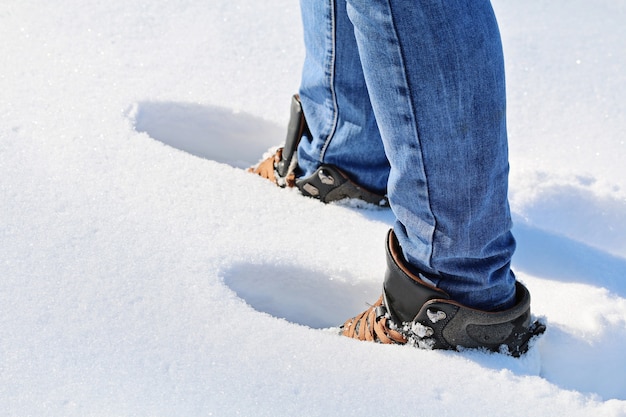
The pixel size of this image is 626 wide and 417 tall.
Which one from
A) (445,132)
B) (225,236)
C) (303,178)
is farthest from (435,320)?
(303,178)

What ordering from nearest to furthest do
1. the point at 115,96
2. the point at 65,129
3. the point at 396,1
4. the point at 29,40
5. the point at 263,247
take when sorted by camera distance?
the point at 396,1 < the point at 263,247 < the point at 65,129 < the point at 115,96 < the point at 29,40

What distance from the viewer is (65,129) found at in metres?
1.39

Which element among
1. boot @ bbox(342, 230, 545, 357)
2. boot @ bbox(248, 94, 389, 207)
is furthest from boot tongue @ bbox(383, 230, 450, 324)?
boot @ bbox(248, 94, 389, 207)

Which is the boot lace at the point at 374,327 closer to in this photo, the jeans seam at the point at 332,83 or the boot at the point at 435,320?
the boot at the point at 435,320

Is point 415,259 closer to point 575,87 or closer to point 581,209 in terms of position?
point 581,209

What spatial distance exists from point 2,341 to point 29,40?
106cm

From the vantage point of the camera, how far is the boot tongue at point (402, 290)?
974 millimetres

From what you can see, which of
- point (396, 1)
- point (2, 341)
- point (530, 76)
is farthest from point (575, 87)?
point (2, 341)

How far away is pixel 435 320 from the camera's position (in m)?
0.98

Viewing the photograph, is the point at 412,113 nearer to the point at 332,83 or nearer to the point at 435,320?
the point at 435,320

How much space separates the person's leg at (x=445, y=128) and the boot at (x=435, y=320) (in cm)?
2

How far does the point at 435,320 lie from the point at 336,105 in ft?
1.61

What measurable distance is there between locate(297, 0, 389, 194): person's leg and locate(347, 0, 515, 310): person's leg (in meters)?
0.36

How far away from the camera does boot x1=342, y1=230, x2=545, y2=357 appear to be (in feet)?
3.20
